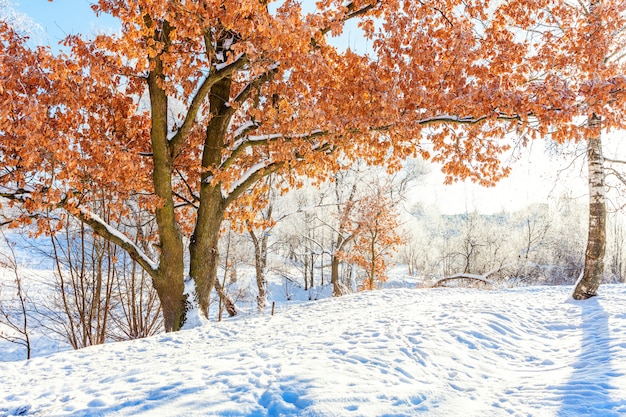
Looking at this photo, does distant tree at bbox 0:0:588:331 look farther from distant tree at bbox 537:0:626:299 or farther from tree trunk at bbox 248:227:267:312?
tree trunk at bbox 248:227:267:312

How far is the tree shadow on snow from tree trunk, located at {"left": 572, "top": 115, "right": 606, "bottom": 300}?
3262mm

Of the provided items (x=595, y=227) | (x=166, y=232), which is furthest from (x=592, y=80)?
(x=166, y=232)

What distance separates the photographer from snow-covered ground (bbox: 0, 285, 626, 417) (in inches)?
119

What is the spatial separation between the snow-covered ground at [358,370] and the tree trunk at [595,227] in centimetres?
162

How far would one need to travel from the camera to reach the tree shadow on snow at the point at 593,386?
2.88 meters

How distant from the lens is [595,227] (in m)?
8.08

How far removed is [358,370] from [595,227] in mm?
7379

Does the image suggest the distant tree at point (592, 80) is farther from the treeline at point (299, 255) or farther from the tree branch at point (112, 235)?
the tree branch at point (112, 235)

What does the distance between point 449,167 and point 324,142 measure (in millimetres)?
3124

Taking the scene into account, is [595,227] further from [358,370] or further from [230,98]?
[230,98]

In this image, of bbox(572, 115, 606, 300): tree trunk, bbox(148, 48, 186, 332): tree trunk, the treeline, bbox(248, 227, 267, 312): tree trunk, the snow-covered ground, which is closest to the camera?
the snow-covered ground

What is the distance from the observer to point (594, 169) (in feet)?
26.9

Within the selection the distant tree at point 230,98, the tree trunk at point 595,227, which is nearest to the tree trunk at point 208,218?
the distant tree at point 230,98

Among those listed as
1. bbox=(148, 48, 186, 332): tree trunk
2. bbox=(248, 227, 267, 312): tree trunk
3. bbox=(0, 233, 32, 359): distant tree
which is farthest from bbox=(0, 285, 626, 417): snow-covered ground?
bbox=(248, 227, 267, 312): tree trunk
